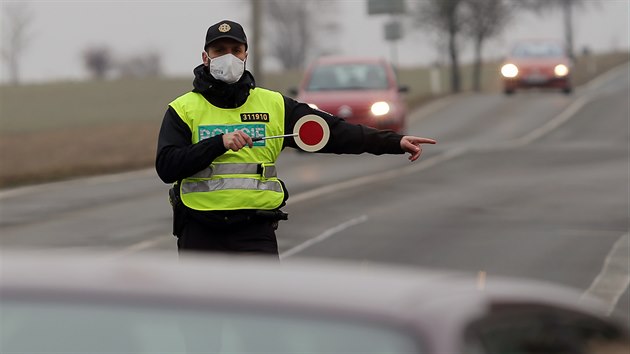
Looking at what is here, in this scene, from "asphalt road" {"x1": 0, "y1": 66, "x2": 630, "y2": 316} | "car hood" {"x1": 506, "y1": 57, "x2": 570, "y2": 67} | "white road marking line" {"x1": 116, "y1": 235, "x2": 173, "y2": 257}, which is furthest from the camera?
"car hood" {"x1": 506, "y1": 57, "x2": 570, "y2": 67}

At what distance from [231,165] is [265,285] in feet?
12.7

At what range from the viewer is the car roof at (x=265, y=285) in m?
3.05

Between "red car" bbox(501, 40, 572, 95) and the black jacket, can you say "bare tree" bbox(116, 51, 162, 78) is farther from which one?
the black jacket

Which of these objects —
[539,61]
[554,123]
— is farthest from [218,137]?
[539,61]

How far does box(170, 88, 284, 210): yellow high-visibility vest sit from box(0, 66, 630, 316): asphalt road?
183 centimetres

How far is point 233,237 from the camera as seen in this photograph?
7121 millimetres

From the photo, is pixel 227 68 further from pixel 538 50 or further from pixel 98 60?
pixel 98 60

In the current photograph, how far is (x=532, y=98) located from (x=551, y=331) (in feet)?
145

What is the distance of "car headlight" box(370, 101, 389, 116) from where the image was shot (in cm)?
2839

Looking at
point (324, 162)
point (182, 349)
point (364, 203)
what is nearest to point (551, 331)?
point (182, 349)

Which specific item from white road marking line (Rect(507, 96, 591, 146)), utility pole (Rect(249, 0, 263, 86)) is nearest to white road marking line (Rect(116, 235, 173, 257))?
white road marking line (Rect(507, 96, 591, 146))

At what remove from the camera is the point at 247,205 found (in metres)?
7.07

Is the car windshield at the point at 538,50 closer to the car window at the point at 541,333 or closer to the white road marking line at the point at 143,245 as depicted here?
the white road marking line at the point at 143,245

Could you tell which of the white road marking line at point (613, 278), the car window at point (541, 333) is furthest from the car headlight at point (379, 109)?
the car window at point (541, 333)
